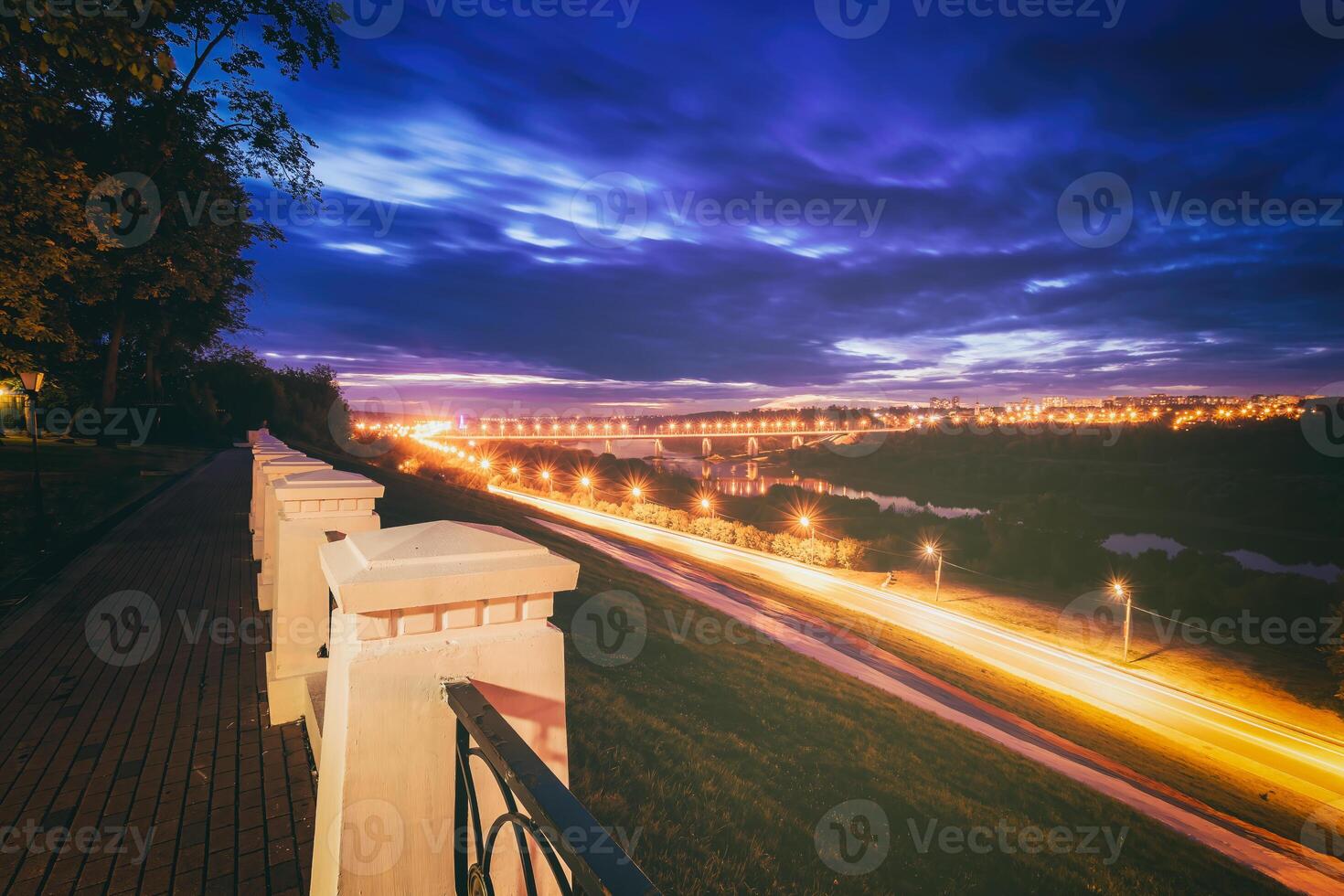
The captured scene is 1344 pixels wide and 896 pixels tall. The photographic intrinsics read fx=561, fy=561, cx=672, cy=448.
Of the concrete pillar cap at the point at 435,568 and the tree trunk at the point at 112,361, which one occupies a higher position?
the tree trunk at the point at 112,361

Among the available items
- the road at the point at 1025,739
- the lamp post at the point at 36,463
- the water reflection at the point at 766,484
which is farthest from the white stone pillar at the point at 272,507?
the water reflection at the point at 766,484

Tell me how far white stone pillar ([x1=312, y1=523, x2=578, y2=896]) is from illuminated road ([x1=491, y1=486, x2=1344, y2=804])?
2298cm

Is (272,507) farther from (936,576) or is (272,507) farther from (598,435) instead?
(598,435)

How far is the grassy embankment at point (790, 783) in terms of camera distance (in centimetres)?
462

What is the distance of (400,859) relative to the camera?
1706 mm

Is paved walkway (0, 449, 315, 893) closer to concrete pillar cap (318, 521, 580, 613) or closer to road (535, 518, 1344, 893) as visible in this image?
concrete pillar cap (318, 521, 580, 613)

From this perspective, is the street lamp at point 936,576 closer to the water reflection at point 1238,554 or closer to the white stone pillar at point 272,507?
the water reflection at point 1238,554

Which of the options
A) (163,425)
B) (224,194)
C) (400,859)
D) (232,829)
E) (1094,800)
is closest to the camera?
(400,859)

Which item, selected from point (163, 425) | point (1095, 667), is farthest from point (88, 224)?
point (1095, 667)

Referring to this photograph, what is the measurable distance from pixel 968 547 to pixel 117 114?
5588 cm

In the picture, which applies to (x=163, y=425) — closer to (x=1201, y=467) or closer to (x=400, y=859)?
(x=400, y=859)

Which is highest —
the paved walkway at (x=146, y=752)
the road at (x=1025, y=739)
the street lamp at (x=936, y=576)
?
the paved walkway at (x=146, y=752)

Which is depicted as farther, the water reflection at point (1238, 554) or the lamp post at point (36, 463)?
the water reflection at point (1238, 554)

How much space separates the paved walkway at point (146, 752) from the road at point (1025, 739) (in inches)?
428
